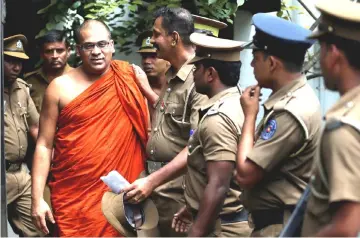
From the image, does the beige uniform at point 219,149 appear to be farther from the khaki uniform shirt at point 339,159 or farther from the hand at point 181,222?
the khaki uniform shirt at point 339,159

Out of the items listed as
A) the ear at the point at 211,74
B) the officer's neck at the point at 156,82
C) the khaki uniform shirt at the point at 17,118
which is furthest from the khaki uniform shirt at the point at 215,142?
the officer's neck at the point at 156,82

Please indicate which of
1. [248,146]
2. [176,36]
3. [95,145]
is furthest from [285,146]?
[95,145]

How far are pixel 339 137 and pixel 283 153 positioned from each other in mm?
861

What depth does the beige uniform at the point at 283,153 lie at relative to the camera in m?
3.85

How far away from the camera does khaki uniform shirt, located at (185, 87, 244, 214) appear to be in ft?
14.9

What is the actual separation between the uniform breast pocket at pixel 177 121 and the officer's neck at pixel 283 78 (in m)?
1.47

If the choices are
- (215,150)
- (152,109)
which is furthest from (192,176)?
(152,109)

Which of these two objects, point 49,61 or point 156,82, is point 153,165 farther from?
point 49,61

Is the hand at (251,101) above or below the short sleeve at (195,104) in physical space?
above

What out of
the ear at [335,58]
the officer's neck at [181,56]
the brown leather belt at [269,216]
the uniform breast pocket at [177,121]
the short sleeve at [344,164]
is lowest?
the uniform breast pocket at [177,121]

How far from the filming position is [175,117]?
18.3ft

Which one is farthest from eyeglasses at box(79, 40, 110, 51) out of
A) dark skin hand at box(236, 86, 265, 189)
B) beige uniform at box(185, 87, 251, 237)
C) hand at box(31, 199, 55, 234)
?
dark skin hand at box(236, 86, 265, 189)

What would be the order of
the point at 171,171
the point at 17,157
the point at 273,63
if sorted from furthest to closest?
the point at 17,157, the point at 171,171, the point at 273,63

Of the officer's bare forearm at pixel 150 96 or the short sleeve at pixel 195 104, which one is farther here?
the officer's bare forearm at pixel 150 96
